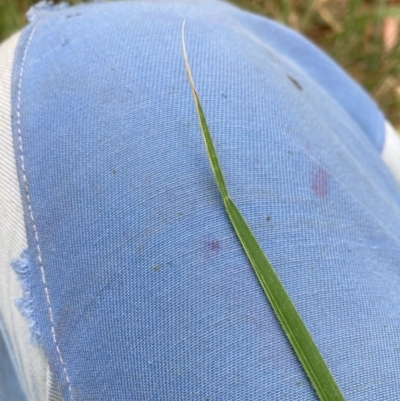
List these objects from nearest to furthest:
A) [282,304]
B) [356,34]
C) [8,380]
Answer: [282,304]
[8,380]
[356,34]

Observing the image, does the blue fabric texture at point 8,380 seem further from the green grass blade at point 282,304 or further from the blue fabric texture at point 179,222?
the green grass blade at point 282,304

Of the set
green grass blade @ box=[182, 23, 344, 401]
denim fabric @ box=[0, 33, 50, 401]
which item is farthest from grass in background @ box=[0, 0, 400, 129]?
green grass blade @ box=[182, 23, 344, 401]

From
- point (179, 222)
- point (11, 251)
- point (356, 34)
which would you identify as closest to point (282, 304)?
point (179, 222)

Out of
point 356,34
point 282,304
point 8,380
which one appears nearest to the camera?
point 282,304

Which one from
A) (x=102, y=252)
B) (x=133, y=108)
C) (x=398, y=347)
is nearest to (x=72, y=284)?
(x=102, y=252)

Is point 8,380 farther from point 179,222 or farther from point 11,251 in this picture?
point 179,222

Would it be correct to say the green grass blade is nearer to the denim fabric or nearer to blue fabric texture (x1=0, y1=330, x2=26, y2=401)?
the denim fabric
